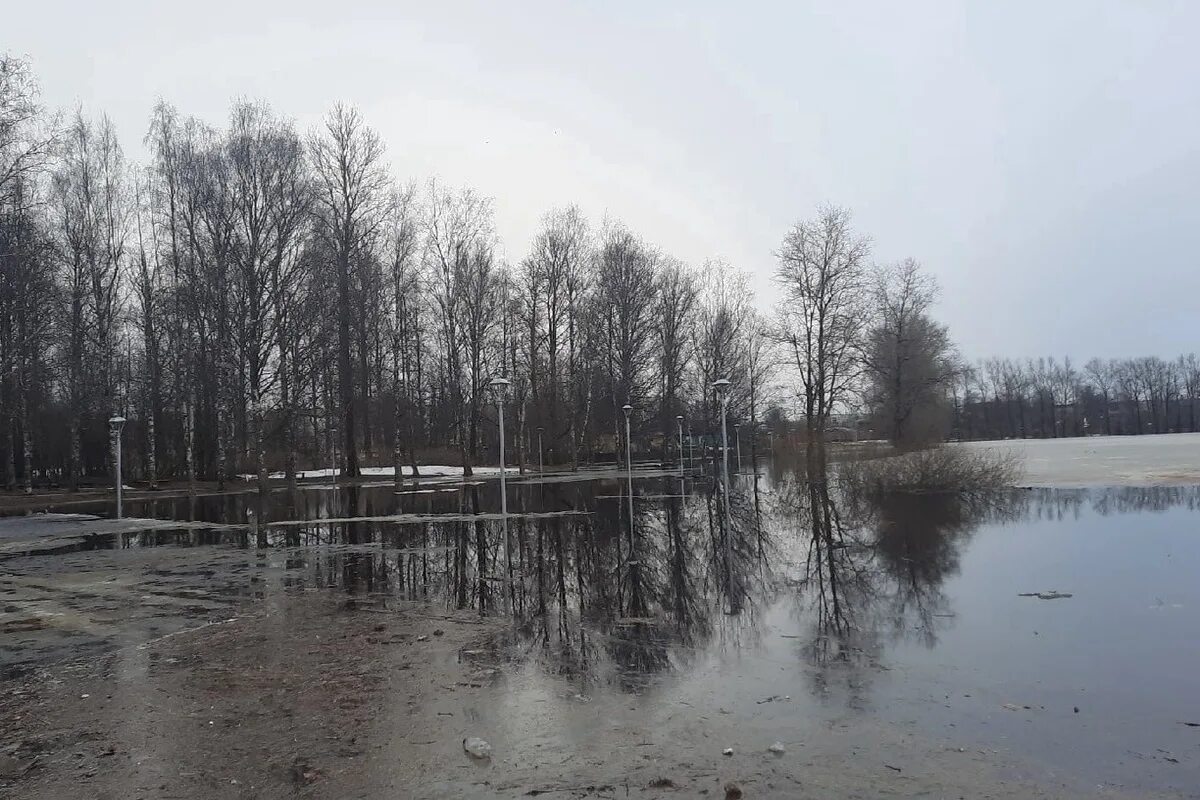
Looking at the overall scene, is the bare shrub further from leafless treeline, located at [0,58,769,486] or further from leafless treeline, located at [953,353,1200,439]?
leafless treeline, located at [953,353,1200,439]

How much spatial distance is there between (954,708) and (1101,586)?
6.01 metres

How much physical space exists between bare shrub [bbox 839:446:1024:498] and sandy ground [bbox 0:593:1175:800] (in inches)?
836

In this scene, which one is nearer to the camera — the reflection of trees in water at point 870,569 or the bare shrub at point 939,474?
the reflection of trees in water at point 870,569

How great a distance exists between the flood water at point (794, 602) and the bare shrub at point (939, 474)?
3477mm

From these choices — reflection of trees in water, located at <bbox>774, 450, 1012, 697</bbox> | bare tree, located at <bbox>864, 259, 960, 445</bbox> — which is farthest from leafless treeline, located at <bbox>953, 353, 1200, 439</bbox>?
reflection of trees in water, located at <bbox>774, 450, 1012, 697</bbox>

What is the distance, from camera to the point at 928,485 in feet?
84.2

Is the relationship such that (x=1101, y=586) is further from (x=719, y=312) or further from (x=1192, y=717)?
(x=719, y=312)

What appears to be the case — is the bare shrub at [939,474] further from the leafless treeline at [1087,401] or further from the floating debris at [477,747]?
the leafless treeline at [1087,401]

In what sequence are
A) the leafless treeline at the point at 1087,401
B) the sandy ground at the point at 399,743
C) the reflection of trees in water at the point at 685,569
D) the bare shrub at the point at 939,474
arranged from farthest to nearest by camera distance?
the leafless treeline at the point at 1087,401 → the bare shrub at the point at 939,474 → the reflection of trees in water at the point at 685,569 → the sandy ground at the point at 399,743

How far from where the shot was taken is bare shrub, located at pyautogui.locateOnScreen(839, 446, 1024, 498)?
25.2 metres

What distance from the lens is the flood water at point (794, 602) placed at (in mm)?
5945

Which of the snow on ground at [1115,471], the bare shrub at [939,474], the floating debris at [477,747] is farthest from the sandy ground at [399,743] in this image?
the snow on ground at [1115,471]

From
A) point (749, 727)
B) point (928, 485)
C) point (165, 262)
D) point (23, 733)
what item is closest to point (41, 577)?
point (23, 733)

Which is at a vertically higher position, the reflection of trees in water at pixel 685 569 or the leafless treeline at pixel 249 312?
the leafless treeline at pixel 249 312
